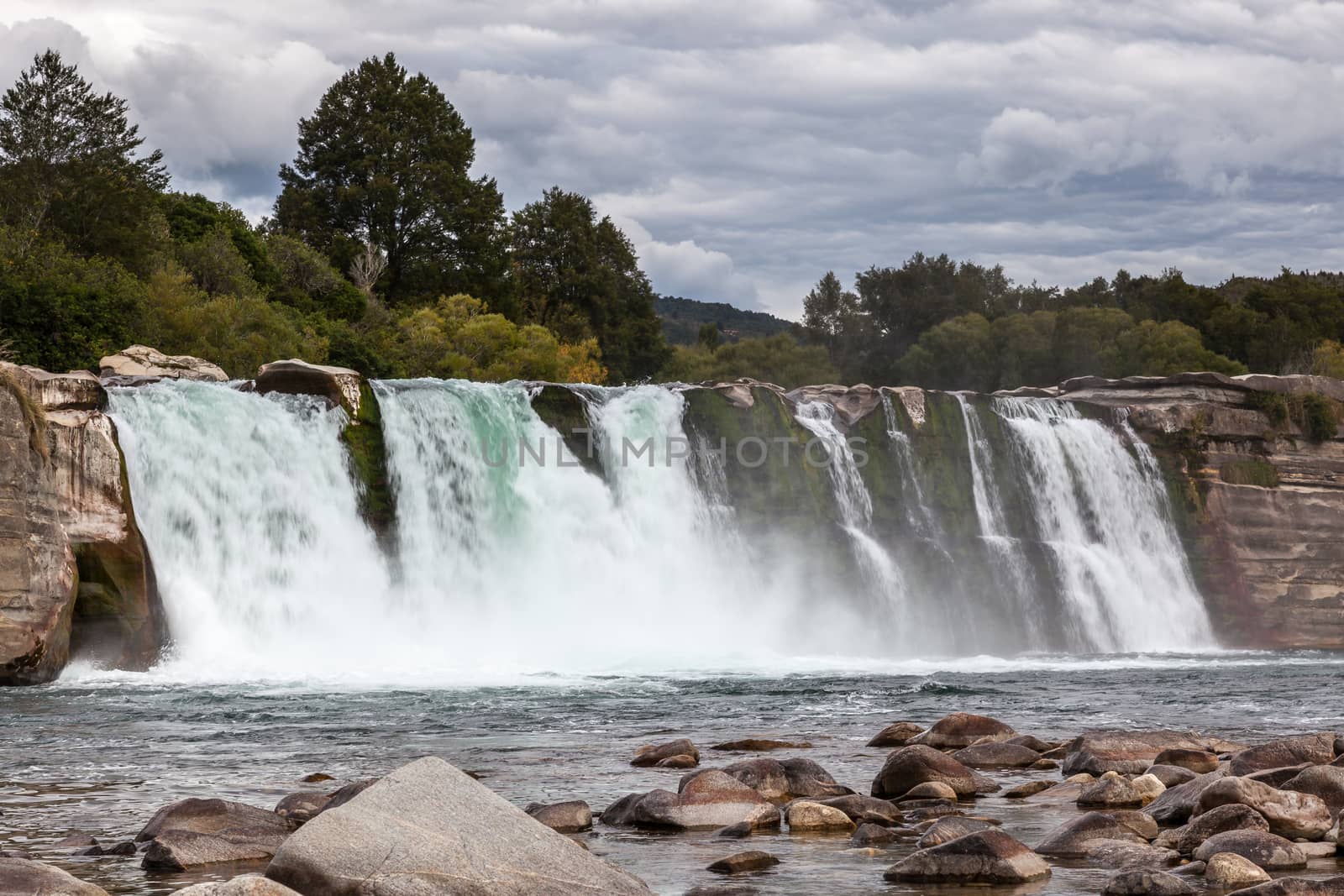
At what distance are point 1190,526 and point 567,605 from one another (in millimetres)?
19768

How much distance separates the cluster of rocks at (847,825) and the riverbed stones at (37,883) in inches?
0.5

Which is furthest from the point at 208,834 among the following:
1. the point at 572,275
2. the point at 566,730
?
the point at 572,275

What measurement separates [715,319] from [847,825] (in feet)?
428

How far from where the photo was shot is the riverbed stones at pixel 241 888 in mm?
6430

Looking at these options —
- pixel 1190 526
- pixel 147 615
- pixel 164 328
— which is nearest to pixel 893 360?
pixel 1190 526

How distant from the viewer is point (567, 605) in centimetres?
2961

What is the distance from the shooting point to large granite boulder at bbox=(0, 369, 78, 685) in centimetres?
2134

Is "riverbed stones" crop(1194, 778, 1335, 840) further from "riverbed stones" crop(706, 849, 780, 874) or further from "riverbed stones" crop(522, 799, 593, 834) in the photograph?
"riverbed stones" crop(522, 799, 593, 834)

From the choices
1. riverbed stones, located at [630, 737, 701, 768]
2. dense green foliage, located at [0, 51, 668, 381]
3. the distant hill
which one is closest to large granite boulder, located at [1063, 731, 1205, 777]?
riverbed stones, located at [630, 737, 701, 768]

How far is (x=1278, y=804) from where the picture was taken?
9.40 meters

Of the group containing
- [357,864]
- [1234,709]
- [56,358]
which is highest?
[56,358]

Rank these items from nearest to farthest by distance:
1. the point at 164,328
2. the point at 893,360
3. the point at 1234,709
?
the point at 1234,709
the point at 164,328
the point at 893,360

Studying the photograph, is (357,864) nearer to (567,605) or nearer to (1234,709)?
(1234,709)

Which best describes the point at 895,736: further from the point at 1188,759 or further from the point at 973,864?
the point at 973,864
